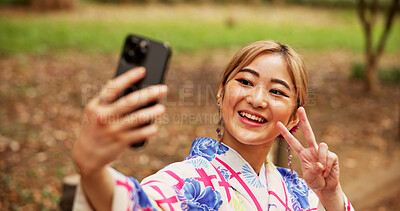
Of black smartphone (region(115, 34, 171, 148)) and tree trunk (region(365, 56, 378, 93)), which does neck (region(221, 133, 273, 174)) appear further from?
tree trunk (region(365, 56, 378, 93))

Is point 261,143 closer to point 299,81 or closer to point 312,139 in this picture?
point 312,139

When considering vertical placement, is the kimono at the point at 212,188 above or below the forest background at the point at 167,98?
above

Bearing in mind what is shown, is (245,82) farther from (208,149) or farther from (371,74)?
(371,74)

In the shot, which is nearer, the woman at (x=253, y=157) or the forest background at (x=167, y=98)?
the woman at (x=253, y=157)

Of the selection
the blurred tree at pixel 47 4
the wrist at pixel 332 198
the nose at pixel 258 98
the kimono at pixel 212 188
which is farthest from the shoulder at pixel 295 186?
the blurred tree at pixel 47 4

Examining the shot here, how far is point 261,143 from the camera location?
5.80 feet

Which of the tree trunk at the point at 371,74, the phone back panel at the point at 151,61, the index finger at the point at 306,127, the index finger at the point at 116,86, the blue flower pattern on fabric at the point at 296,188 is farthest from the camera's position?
the tree trunk at the point at 371,74

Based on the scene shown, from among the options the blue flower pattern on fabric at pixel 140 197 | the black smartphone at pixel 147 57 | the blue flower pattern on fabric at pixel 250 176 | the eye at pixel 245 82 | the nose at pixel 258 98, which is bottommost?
the blue flower pattern on fabric at pixel 250 176

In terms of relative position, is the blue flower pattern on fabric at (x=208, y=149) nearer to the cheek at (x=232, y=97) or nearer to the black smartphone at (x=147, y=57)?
the cheek at (x=232, y=97)

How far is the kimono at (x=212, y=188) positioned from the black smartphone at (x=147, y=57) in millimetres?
303

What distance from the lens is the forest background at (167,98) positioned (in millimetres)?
4934

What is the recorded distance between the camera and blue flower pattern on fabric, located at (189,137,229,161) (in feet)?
5.80

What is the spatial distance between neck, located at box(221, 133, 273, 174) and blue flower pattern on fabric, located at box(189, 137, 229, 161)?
42 mm

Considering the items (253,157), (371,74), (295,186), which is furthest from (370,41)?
→ (253,157)
